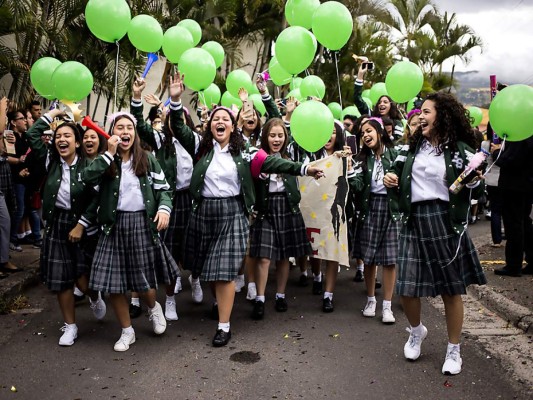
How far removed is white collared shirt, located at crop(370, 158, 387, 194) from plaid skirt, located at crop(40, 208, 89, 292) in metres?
2.87

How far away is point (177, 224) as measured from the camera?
5.55 m

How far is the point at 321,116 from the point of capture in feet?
15.6

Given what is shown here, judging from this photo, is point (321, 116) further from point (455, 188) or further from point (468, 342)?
point (468, 342)

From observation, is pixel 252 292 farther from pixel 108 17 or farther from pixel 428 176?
pixel 108 17

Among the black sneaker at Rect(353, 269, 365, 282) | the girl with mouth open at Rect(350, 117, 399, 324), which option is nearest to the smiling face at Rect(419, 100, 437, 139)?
the girl with mouth open at Rect(350, 117, 399, 324)

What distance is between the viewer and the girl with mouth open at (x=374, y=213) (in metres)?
5.18

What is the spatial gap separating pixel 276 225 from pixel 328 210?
574mm

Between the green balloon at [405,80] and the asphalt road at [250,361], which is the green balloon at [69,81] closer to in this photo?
the asphalt road at [250,361]

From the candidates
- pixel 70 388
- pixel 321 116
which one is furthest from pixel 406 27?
pixel 70 388

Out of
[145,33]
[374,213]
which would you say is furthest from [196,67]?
[374,213]

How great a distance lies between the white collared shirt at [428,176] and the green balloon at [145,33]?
3408 mm

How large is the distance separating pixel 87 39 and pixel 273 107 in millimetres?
6298

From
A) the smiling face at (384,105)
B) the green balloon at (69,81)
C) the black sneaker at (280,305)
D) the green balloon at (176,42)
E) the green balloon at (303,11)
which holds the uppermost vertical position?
the green balloon at (303,11)

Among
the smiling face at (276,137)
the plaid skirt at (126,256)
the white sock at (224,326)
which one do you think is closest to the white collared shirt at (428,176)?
the smiling face at (276,137)
